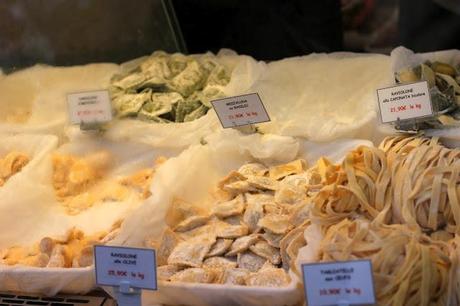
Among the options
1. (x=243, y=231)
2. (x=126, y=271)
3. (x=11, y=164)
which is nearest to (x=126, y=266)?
(x=126, y=271)

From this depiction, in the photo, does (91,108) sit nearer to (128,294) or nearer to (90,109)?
(90,109)

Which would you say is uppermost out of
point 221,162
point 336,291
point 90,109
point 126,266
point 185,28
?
point 185,28

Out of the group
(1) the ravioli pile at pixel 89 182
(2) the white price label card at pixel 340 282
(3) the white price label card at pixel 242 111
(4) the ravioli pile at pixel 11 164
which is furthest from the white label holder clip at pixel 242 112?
(2) the white price label card at pixel 340 282

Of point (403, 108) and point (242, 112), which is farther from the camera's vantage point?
point (242, 112)

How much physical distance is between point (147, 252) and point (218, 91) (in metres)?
1.03

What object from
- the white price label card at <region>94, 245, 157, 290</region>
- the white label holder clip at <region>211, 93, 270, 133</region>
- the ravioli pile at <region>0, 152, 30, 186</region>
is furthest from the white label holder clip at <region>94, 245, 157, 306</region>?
the ravioli pile at <region>0, 152, 30, 186</region>

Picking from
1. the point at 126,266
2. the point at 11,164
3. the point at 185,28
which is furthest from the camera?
the point at 185,28

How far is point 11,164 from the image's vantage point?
7.36 ft

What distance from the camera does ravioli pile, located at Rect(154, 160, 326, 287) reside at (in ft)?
5.38

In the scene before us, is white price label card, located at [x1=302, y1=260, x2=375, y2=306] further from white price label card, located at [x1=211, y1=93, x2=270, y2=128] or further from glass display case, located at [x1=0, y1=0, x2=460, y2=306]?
white price label card, located at [x1=211, y1=93, x2=270, y2=128]

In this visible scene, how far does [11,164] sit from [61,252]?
519 mm

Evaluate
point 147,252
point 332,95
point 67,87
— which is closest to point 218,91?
point 332,95

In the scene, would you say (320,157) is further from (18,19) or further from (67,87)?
(18,19)

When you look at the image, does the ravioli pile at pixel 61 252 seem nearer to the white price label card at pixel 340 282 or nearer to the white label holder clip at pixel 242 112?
the white label holder clip at pixel 242 112
